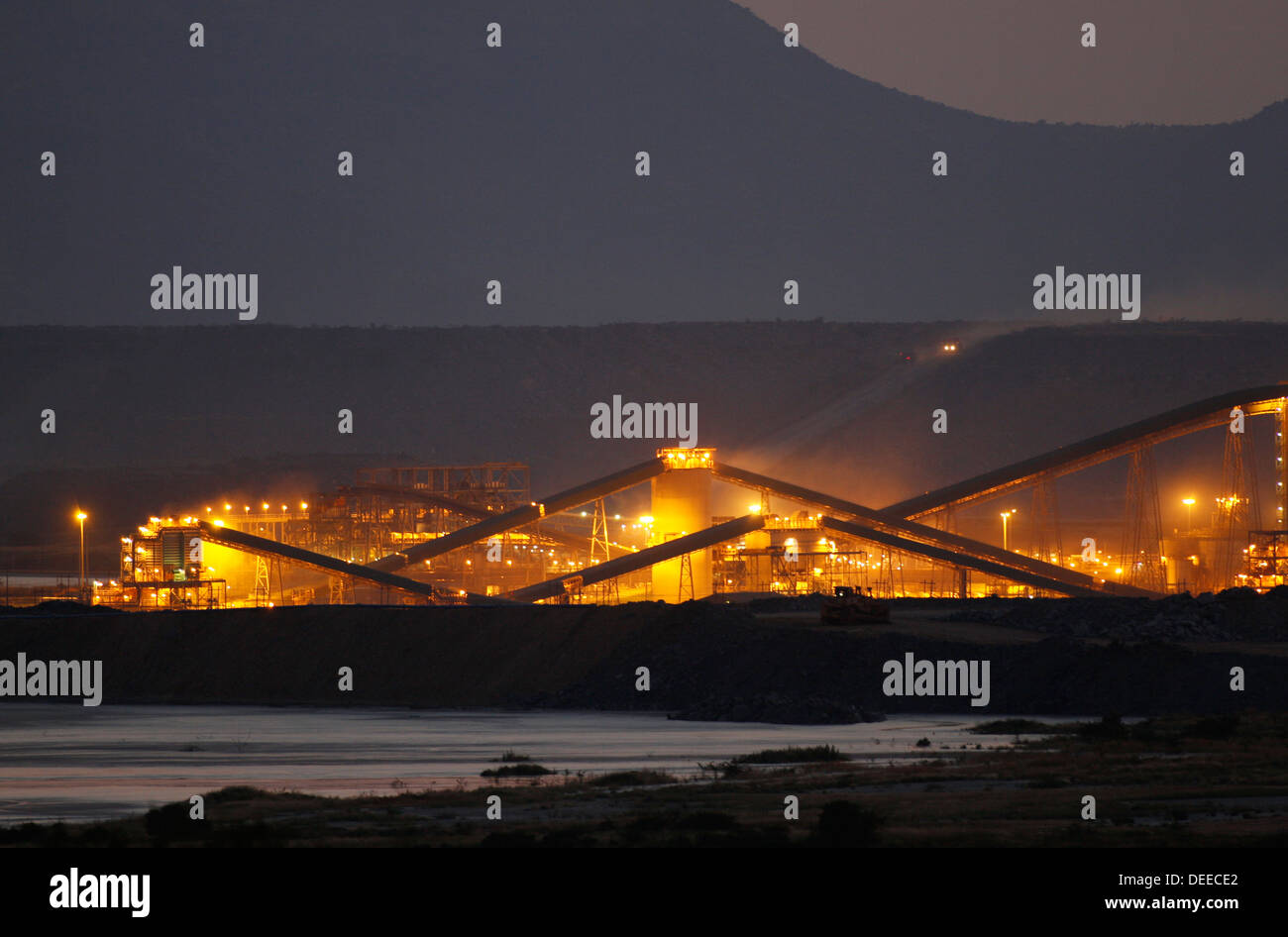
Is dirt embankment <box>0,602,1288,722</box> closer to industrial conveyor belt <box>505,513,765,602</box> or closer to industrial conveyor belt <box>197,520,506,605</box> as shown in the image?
industrial conveyor belt <box>197,520,506,605</box>

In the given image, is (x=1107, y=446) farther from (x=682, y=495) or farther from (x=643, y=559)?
(x=643, y=559)

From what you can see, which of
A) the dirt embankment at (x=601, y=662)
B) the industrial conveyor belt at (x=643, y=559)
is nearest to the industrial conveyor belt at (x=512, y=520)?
the industrial conveyor belt at (x=643, y=559)

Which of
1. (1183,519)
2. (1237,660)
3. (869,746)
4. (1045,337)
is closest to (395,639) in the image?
(869,746)

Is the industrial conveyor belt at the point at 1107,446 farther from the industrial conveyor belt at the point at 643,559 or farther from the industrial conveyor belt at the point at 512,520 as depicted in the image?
the industrial conveyor belt at the point at 512,520

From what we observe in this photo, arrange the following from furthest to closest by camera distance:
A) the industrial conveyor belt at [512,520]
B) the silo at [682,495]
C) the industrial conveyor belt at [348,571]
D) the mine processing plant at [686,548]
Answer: the silo at [682,495] → the industrial conveyor belt at [512,520] → the mine processing plant at [686,548] → the industrial conveyor belt at [348,571]

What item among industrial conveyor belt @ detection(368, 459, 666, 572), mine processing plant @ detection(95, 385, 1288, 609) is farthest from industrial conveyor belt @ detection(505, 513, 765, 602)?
industrial conveyor belt @ detection(368, 459, 666, 572)

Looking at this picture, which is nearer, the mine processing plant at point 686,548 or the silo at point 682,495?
the mine processing plant at point 686,548
